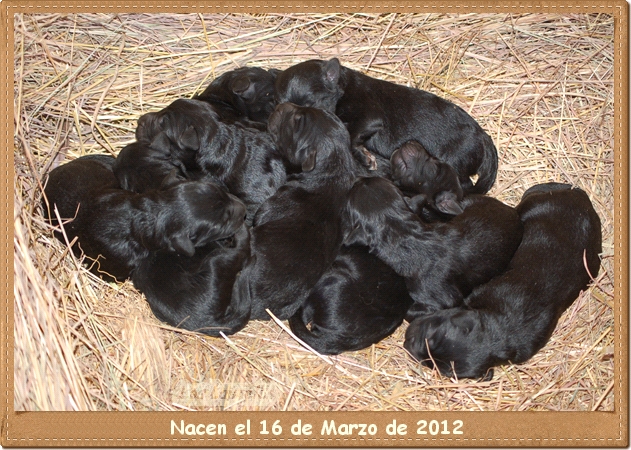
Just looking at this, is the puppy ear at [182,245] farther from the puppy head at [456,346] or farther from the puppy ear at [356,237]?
the puppy head at [456,346]

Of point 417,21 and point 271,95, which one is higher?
point 417,21

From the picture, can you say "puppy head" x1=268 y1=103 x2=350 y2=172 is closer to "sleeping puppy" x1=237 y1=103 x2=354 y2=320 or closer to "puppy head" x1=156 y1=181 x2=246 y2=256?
"sleeping puppy" x1=237 y1=103 x2=354 y2=320

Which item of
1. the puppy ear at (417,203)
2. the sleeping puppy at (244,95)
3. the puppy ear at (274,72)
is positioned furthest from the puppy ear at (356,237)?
the puppy ear at (274,72)

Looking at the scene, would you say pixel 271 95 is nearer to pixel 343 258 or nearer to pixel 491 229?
pixel 343 258


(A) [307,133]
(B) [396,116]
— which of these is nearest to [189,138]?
(A) [307,133]

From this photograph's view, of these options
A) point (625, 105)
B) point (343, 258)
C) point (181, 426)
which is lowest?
point (181, 426)

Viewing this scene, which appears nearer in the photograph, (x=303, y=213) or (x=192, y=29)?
(x=303, y=213)

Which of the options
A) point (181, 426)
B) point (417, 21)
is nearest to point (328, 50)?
point (417, 21)
